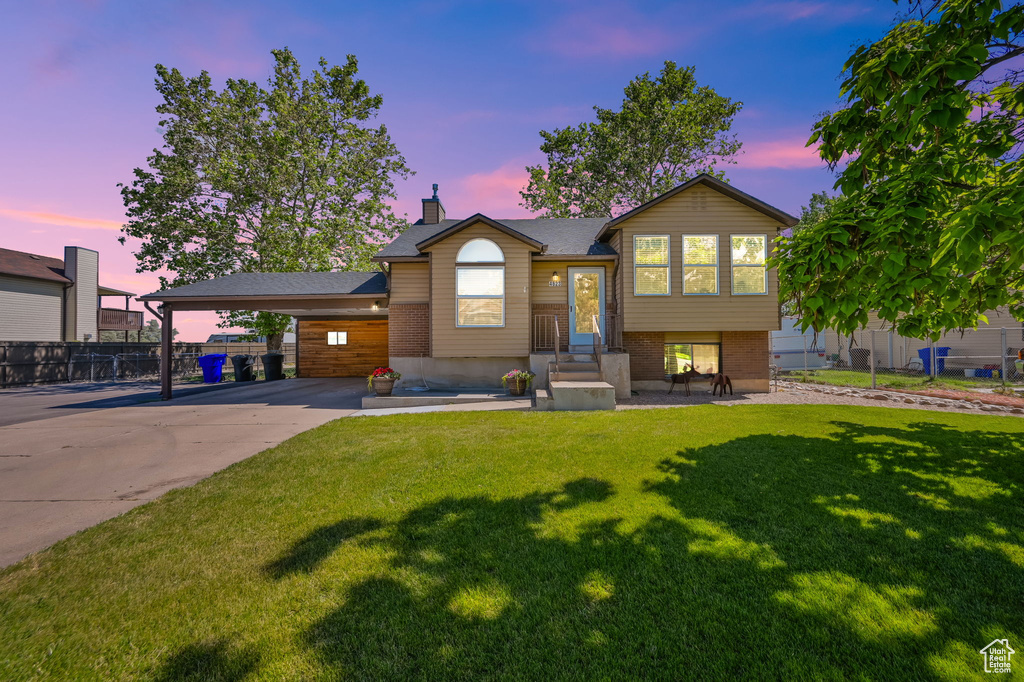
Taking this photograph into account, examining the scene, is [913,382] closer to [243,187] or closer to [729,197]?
[729,197]

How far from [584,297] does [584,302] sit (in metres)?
0.16

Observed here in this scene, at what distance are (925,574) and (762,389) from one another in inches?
424

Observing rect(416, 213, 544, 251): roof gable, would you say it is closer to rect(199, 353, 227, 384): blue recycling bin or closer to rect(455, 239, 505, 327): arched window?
rect(455, 239, 505, 327): arched window

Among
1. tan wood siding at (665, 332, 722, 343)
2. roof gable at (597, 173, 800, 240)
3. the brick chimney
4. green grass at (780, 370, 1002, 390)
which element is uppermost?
the brick chimney

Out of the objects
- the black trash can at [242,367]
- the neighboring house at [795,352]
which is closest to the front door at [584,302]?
the neighboring house at [795,352]

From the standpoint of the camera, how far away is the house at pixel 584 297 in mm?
11883

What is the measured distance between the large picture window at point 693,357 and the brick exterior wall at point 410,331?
7591 millimetres

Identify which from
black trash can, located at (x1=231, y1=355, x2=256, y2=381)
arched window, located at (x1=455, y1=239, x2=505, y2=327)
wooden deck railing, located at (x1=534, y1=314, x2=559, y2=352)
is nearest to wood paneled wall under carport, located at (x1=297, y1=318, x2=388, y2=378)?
black trash can, located at (x1=231, y1=355, x2=256, y2=381)

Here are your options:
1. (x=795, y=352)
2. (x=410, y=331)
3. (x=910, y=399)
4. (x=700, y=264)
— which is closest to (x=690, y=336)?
(x=700, y=264)

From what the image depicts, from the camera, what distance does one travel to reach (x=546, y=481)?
4.56 meters

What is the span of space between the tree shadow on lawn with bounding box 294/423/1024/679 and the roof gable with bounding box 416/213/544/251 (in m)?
8.90

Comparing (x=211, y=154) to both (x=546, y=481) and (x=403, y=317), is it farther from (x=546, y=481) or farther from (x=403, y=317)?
(x=546, y=481)

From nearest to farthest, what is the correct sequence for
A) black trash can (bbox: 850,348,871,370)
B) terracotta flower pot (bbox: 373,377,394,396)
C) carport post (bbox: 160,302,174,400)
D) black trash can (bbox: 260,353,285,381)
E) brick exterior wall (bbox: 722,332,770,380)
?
terracotta flower pot (bbox: 373,377,394,396), carport post (bbox: 160,302,174,400), brick exterior wall (bbox: 722,332,770,380), black trash can (bbox: 260,353,285,381), black trash can (bbox: 850,348,871,370)

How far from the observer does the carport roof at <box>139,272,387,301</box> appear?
12.4m
